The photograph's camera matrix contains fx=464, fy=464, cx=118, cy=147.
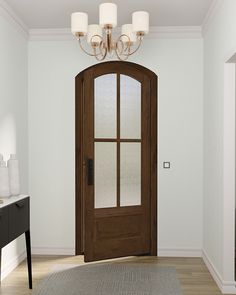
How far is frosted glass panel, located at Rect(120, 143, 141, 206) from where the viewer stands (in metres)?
5.29

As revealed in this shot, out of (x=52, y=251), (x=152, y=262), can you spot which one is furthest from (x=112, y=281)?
(x=52, y=251)

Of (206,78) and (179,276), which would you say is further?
(206,78)

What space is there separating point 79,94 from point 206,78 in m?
1.48

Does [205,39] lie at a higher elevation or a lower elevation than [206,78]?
higher

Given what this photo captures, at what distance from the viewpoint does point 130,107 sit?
5.33 m

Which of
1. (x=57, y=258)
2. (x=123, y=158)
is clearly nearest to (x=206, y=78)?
(x=123, y=158)

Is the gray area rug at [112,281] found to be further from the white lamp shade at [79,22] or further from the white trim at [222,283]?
the white lamp shade at [79,22]

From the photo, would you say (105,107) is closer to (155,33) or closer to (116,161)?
(116,161)

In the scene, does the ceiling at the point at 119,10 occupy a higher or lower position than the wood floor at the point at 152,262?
higher

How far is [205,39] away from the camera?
5199mm

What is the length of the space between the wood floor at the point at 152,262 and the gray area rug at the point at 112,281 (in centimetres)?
10

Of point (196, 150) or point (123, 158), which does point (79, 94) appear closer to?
point (123, 158)

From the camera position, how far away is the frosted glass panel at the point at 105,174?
5199mm

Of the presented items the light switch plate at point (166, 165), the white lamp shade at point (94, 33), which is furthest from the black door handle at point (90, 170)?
the white lamp shade at point (94, 33)
